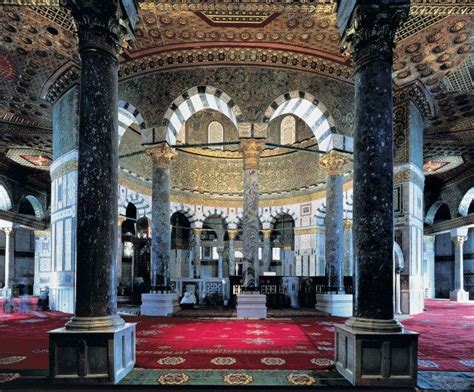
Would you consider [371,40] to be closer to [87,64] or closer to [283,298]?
[87,64]

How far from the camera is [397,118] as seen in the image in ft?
36.2

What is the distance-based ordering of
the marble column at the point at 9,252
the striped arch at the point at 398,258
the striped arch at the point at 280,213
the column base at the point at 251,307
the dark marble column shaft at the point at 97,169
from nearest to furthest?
the dark marble column shaft at the point at 97,169 < the column base at the point at 251,307 < the striped arch at the point at 398,258 < the striped arch at the point at 280,213 < the marble column at the point at 9,252

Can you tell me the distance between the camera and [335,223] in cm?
1060

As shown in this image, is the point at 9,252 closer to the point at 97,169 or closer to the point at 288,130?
the point at 288,130

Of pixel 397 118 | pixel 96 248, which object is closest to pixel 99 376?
pixel 96 248

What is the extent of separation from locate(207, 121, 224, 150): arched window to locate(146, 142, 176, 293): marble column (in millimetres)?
7843

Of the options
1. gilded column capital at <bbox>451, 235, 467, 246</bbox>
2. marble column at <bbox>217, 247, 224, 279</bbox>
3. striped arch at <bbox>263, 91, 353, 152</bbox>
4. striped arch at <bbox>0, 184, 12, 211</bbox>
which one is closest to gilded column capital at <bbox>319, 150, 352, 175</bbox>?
striped arch at <bbox>263, 91, 353, 152</bbox>

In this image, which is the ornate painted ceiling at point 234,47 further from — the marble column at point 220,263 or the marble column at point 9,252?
the marble column at point 220,263

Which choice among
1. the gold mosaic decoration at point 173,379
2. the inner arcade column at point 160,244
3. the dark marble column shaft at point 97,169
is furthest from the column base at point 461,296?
the dark marble column shaft at point 97,169

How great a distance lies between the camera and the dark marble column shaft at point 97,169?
420 centimetres

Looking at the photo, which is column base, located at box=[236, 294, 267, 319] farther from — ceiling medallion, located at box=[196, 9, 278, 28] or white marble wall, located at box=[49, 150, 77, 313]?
ceiling medallion, located at box=[196, 9, 278, 28]

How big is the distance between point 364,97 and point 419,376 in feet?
8.77

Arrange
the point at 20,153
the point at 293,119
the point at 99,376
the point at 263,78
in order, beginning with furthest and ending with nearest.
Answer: the point at 293,119 < the point at 20,153 < the point at 263,78 < the point at 99,376

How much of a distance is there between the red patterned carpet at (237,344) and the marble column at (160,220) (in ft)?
3.56
